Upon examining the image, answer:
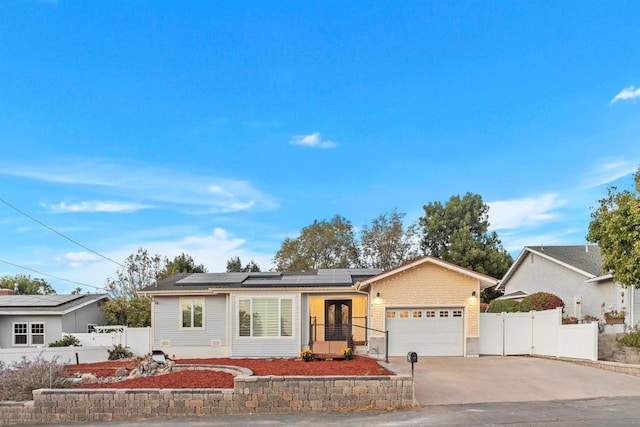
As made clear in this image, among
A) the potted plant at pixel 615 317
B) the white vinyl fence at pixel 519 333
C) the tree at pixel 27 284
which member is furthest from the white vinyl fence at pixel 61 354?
the tree at pixel 27 284

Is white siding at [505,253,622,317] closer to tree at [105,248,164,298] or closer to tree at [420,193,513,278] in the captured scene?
tree at [420,193,513,278]

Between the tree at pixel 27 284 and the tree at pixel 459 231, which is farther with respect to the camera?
the tree at pixel 27 284

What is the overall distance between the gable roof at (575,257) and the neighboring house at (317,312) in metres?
6.68

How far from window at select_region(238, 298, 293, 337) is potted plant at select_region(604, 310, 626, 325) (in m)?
12.6

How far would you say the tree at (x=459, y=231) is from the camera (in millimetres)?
38750

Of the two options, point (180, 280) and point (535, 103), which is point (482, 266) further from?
point (180, 280)

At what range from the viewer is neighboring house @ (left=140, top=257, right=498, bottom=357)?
18.0 metres

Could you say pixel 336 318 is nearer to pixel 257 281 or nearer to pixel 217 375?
pixel 257 281

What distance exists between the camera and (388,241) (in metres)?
40.7

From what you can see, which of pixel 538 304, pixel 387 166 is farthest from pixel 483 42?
pixel 538 304

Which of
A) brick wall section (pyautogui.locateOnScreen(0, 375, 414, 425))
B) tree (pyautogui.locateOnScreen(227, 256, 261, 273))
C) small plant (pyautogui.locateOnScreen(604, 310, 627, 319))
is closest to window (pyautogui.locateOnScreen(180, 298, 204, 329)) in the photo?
brick wall section (pyautogui.locateOnScreen(0, 375, 414, 425))

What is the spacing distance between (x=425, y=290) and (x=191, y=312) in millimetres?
9853

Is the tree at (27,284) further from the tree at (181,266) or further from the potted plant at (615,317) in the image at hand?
the potted plant at (615,317)

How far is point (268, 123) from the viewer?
69.6 ft
